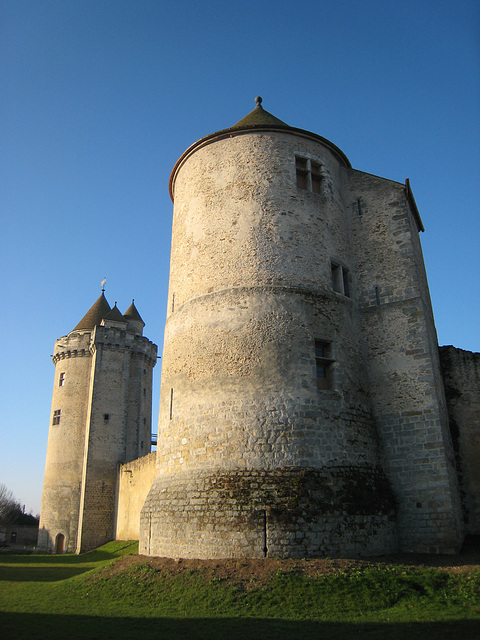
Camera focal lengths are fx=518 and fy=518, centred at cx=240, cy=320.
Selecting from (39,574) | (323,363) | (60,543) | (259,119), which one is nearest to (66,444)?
(60,543)

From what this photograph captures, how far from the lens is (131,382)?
30.2 meters

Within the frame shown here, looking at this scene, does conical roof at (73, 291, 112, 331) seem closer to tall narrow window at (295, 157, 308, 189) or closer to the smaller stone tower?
the smaller stone tower

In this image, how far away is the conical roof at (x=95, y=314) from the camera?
3272 cm

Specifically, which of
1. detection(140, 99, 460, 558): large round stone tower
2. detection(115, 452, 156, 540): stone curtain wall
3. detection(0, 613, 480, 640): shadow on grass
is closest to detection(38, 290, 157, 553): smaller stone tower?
detection(115, 452, 156, 540): stone curtain wall

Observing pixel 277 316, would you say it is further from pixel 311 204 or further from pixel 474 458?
pixel 474 458

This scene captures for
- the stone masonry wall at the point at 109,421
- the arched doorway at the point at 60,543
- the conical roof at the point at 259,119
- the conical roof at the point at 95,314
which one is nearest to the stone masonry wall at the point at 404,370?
the conical roof at the point at 259,119

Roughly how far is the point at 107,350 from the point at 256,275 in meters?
18.9

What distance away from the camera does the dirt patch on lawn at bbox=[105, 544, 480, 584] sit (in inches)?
369

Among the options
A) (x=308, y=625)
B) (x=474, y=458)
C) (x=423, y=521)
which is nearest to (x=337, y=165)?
(x=474, y=458)

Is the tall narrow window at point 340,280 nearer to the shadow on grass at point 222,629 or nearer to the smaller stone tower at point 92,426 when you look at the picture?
the shadow on grass at point 222,629

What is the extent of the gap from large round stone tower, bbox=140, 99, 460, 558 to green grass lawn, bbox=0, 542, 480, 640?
1.22m

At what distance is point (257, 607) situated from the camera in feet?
27.4

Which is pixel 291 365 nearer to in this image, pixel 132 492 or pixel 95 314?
pixel 132 492

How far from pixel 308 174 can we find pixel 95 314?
2244 cm
